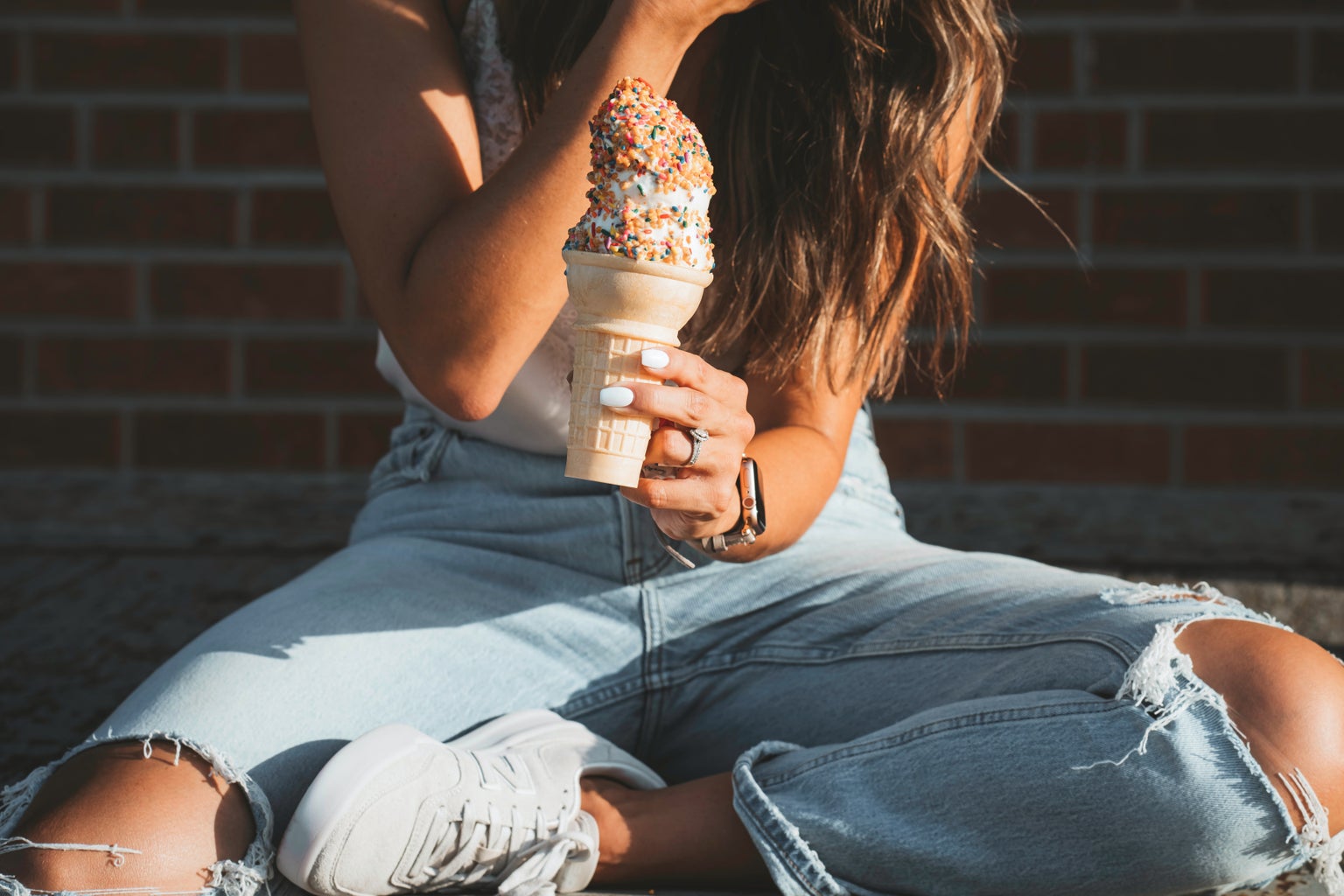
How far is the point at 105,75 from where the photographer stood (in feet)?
9.87

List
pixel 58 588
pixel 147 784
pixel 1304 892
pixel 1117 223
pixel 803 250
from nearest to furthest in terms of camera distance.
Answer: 1. pixel 147 784
2. pixel 1304 892
3. pixel 803 250
4. pixel 58 588
5. pixel 1117 223

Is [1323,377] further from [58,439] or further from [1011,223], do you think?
[58,439]

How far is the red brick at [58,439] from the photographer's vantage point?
3.05 m

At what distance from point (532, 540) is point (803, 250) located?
48 cm

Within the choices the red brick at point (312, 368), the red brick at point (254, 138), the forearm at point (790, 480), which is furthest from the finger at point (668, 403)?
the red brick at point (254, 138)

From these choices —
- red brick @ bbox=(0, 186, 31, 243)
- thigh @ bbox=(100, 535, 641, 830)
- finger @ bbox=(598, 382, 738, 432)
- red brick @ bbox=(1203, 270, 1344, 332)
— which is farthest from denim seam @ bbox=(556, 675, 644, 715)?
red brick @ bbox=(0, 186, 31, 243)

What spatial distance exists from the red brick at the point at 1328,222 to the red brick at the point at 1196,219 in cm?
5

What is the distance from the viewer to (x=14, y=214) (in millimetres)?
3029

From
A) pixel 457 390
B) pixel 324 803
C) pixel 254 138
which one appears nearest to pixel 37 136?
pixel 254 138

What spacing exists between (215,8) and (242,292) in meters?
0.63

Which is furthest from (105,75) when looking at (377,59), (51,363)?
(377,59)

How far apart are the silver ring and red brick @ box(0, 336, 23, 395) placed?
233 cm

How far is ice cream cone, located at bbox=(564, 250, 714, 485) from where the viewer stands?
1205 mm

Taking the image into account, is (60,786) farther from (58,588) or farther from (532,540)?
(58,588)
